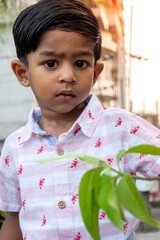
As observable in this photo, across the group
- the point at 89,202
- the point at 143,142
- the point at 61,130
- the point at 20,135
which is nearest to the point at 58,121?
the point at 61,130

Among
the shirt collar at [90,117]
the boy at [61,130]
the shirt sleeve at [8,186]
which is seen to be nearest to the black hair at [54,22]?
the boy at [61,130]

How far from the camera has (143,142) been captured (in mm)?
1072

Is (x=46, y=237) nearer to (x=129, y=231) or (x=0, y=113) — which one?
(x=129, y=231)

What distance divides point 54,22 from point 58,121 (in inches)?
10.9

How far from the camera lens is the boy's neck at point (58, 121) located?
1165 millimetres

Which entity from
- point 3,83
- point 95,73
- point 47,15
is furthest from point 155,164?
point 3,83

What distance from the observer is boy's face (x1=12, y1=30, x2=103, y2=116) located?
97 cm

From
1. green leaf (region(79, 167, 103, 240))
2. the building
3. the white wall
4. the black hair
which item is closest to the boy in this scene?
the black hair

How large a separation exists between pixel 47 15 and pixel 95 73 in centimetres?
→ 22

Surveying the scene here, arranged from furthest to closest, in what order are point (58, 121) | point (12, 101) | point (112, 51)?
point (112, 51)
point (12, 101)
point (58, 121)

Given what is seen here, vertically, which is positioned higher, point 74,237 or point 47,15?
point 47,15

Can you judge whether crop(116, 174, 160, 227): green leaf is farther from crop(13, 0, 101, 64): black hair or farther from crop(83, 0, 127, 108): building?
crop(83, 0, 127, 108): building

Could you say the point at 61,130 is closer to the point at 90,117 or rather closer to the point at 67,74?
the point at 90,117

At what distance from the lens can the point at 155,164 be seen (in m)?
1.02
